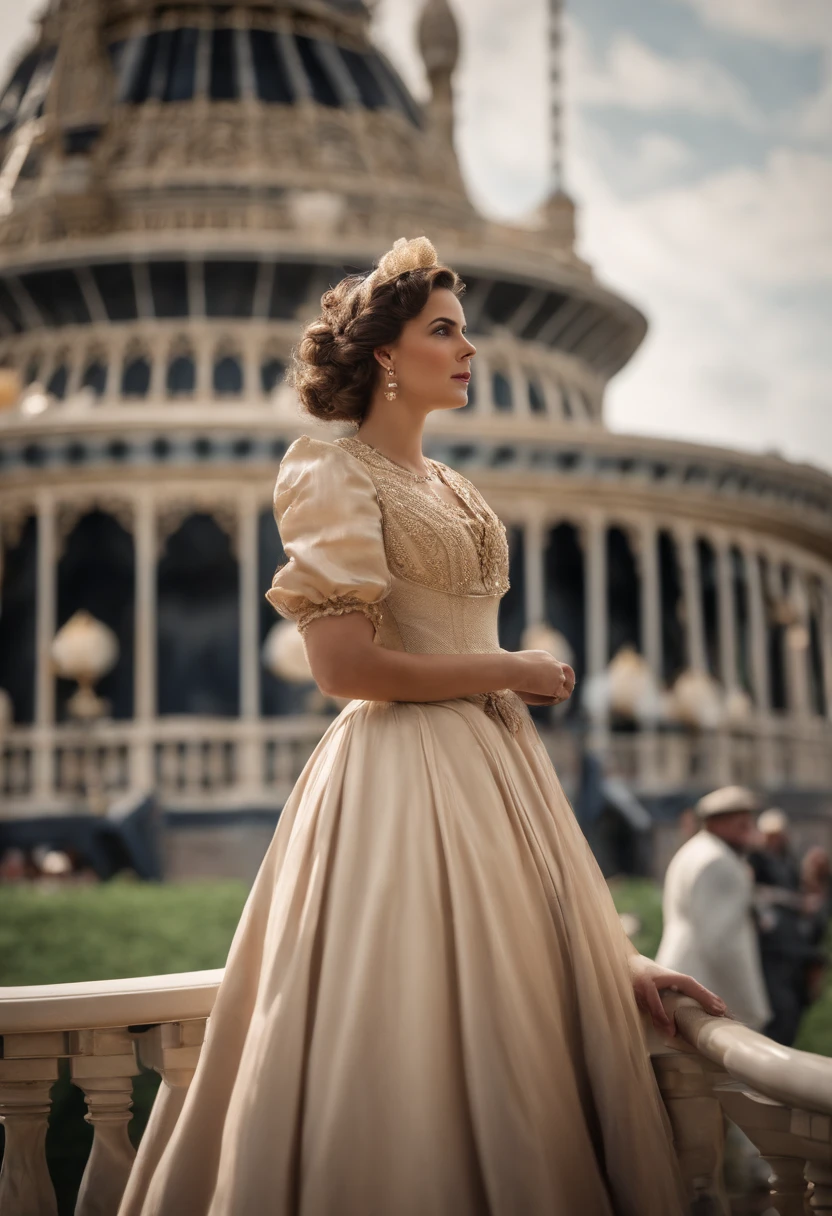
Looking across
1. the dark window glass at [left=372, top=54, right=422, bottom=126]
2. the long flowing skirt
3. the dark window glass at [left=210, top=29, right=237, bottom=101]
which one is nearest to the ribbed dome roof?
the dark window glass at [left=210, top=29, right=237, bottom=101]

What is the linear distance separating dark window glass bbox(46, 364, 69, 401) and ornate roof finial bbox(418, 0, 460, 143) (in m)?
10.5

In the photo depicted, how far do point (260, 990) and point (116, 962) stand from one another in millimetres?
10105

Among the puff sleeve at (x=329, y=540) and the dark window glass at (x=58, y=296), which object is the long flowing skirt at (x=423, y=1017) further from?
the dark window glass at (x=58, y=296)

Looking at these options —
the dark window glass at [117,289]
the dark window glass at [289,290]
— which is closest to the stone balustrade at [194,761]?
the dark window glass at [117,289]

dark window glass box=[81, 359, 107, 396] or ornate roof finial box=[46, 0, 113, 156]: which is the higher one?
ornate roof finial box=[46, 0, 113, 156]

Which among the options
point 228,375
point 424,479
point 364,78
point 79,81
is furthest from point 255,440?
point 424,479

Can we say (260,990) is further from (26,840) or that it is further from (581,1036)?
(26,840)

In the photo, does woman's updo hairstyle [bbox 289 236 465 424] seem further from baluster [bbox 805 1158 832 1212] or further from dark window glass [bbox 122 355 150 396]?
dark window glass [bbox 122 355 150 396]

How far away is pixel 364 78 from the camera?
34188 millimetres

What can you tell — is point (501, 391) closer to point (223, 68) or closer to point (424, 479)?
point (223, 68)

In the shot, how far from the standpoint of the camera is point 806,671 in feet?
90.9

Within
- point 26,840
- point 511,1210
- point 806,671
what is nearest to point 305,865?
point 511,1210

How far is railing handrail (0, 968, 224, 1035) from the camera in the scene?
12.3ft

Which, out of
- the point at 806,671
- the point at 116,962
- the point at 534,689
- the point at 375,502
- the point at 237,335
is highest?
the point at 237,335
